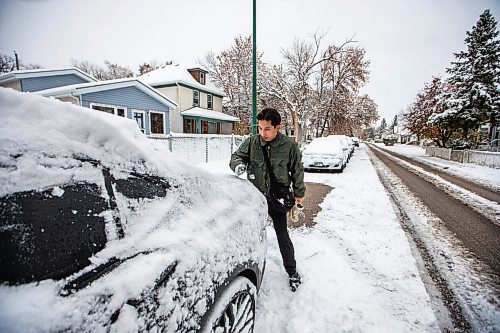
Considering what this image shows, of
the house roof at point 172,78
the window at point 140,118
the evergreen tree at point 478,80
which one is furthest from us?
the house roof at point 172,78

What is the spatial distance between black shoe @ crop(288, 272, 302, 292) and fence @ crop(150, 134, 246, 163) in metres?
7.85

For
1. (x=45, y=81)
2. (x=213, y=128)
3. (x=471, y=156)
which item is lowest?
(x=471, y=156)

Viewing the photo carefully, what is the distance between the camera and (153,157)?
1434mm

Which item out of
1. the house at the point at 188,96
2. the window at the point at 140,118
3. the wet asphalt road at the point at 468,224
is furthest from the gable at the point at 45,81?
the wet asphalt road at the point at 468,224

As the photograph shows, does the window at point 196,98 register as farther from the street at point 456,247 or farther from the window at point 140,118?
the street at point 456,247

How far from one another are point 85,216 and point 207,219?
0.66 meters

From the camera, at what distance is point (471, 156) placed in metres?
16.4

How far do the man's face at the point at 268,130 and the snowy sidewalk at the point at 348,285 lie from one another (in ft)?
5.28

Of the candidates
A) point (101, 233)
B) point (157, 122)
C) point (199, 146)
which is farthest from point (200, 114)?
point (101, 233)

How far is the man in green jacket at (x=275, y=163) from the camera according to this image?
249 cm

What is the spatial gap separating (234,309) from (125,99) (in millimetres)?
15531

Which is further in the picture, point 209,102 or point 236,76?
point 236,76

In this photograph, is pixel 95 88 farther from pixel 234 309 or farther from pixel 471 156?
pixel 471 156

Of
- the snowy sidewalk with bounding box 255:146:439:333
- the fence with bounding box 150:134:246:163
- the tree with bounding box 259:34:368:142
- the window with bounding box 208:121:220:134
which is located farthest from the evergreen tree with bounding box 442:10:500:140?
the window with bounding box 208:121:220:134
